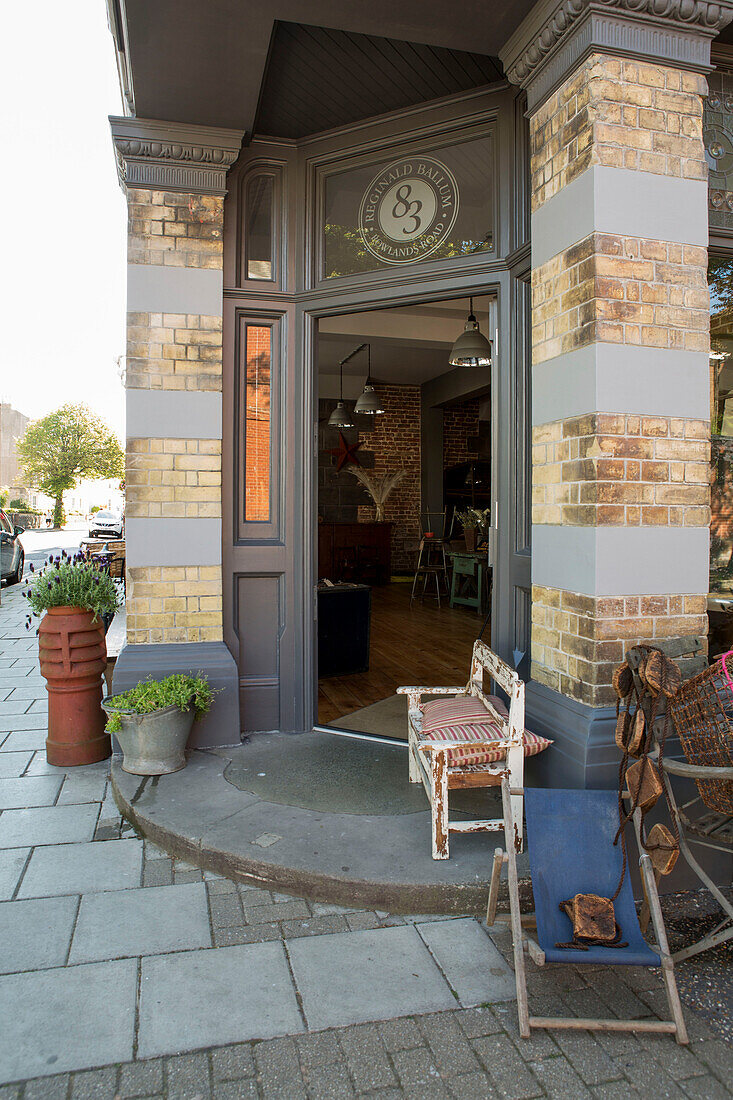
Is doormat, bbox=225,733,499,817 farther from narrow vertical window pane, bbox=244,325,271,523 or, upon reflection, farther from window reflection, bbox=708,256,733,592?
window reflection, bbox=708,256,733,592

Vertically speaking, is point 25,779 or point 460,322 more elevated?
point 460,322

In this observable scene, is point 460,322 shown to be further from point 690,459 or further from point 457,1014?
point 457,1014

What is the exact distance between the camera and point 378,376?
1337 cm

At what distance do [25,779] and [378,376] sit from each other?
421 inches

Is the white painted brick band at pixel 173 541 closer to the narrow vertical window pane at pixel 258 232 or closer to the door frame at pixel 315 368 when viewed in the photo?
the door frame at pixel 315 368

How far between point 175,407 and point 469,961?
2914 millimetres

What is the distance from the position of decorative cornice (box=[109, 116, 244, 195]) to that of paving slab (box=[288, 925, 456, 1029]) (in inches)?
142

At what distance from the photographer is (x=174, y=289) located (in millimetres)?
3906

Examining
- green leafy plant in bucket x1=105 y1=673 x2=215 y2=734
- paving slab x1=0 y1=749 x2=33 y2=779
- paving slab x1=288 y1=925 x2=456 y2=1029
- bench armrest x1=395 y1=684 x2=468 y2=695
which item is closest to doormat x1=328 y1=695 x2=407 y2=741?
bench armrest x1=395 y1=684 x2=468 y2=695

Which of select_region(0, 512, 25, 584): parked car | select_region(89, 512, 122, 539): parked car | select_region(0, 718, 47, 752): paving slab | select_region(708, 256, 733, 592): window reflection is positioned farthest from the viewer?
select_region(89, 512, 122, 539): parked car

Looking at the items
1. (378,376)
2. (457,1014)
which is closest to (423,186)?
(457,1014)

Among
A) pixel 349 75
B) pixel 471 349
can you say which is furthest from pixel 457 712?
pixel 471 349

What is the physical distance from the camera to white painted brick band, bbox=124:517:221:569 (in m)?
3.90

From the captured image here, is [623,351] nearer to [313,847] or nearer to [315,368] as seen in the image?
[315,368]
